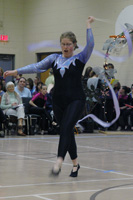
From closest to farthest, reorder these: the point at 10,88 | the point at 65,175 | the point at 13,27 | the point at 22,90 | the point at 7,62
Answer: the point at 65,175, the point at 10,88, the point at 22,90, the point at 13,27, the point at 7,62

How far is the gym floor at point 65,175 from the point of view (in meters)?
4.34

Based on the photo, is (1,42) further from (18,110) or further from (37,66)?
(37,66)

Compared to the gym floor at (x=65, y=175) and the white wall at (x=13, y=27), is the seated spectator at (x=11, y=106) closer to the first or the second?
the gym floor at (x=65, y=175)

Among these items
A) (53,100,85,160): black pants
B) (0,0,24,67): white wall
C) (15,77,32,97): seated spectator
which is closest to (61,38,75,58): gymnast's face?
(53,100,85,160): black pants

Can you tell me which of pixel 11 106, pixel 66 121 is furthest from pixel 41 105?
pixel 66 121

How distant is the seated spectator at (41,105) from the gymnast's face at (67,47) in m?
7.35

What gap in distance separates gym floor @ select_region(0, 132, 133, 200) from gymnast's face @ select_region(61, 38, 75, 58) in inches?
56.8

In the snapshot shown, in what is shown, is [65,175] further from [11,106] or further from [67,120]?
[11,106]

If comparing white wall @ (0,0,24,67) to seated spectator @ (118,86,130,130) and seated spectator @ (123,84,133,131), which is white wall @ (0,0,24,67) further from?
seated spectator @ (123,84,133,131)

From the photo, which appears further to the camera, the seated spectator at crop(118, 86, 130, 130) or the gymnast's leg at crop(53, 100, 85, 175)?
the seated spectator at crop(118, 86, 130, 130)

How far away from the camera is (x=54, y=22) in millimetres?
18500

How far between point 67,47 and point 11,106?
6950 millimetres

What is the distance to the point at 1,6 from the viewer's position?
19.1 meters

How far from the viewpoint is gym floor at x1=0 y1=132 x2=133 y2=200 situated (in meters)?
4.34
